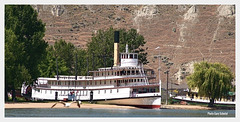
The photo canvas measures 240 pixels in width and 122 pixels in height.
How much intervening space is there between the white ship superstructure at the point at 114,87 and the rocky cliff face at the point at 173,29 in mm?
69510

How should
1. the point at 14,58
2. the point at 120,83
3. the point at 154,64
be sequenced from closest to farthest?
1. the point at 14,58
2. the point at 120,83
3. the point at 154,64

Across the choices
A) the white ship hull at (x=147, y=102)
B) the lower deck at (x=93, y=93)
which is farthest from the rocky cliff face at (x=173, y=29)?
the white ship hull at (x=147, y=102)

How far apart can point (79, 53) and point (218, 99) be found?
104ft

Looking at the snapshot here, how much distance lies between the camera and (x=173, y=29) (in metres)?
192

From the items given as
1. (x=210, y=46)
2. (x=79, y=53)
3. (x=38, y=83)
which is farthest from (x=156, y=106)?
(x=210, y=46)

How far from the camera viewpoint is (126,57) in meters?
101

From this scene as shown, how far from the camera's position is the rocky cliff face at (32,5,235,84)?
178 meters

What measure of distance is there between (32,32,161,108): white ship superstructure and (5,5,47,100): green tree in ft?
15.1

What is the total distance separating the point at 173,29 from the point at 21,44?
10028 cm

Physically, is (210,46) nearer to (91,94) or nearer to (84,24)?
(84,24)

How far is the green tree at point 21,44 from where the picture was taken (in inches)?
3647

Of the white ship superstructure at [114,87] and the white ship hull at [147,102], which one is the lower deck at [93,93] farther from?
the white ship hull at [147,102]

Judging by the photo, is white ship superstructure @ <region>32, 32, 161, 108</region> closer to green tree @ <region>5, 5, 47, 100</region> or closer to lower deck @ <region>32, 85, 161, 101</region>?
lower deck @ <region>32, 85, 161, 101</region>

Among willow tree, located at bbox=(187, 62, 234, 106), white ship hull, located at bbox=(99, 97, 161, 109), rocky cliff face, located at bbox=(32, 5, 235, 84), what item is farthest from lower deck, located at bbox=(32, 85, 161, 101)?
rocky cliff face, located at bbox=(32, 5, 235, 84)
